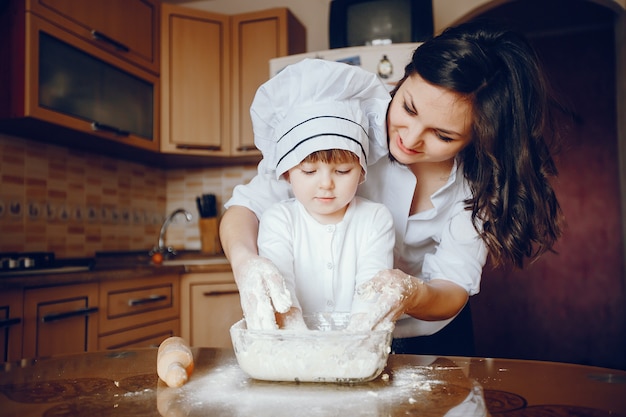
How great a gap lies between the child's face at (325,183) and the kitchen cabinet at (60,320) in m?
1.04

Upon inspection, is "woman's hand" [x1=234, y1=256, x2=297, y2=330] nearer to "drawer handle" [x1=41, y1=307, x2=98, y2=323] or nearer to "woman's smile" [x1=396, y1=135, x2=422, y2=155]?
"woman's smile" [x1=396, y1=135, x2=422, y2=155]

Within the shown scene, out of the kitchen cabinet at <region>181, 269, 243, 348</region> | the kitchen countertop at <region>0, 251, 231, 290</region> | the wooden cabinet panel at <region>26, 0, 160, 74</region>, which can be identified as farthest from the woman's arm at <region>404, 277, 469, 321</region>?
the wooden cabinet panel at <region>26, 0, 160, 74</region>

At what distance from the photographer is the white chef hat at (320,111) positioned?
0.91m

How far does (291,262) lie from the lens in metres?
0.98

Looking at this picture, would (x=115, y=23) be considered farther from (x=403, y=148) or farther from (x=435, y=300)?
(x=435, y=300)

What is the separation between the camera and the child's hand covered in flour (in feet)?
2.35

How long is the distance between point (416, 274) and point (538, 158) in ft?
1.25

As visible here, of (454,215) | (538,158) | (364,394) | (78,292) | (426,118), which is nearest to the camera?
(364,394)

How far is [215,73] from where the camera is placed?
274 cm

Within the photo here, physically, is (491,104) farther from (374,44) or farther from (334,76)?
(374,44)

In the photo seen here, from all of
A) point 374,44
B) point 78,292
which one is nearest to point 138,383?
point 78,292

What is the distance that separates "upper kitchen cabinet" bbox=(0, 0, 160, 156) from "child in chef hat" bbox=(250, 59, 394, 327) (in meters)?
1.20

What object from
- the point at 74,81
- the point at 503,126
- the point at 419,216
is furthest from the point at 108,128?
the point at 503,126

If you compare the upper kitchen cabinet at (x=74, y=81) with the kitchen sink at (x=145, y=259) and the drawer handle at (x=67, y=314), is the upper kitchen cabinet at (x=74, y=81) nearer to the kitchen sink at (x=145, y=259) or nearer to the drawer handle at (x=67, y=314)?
the kitchen sink at (x=145, y=259)
